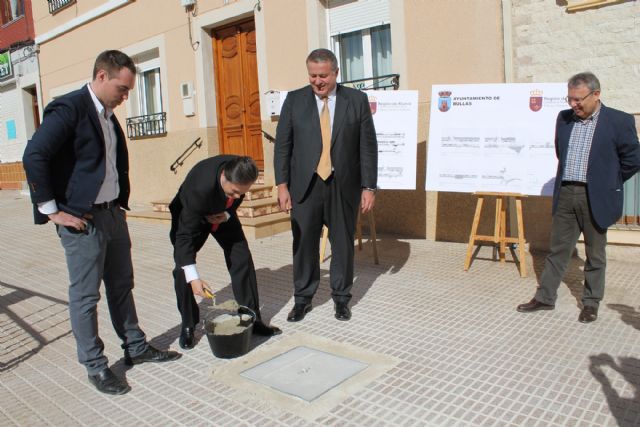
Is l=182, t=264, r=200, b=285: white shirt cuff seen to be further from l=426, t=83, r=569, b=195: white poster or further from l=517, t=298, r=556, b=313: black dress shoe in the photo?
l=426, t=83, r=569, b=195: white poster

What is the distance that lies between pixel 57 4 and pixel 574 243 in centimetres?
Result: 1326

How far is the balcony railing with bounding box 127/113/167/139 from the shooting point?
10.9 meters

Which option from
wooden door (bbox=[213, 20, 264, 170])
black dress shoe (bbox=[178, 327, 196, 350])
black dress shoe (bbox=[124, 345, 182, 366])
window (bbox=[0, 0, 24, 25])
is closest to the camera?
black dress shoe (bbox=[124, 345, 182, 366])

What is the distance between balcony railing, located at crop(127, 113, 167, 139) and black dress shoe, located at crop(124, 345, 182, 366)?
771 cm

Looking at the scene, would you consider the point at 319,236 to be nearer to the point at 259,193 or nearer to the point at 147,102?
the point at 259,193

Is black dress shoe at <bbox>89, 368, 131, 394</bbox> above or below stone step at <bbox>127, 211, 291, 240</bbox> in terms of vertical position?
below

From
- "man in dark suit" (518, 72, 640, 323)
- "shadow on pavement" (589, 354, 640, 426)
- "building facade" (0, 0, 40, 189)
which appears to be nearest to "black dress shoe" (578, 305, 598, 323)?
"man in dark suit" (518, 72, 640, 323)

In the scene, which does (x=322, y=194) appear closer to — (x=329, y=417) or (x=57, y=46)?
(x=329, y=417)

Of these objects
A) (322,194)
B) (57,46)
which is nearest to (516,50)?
(322,194)

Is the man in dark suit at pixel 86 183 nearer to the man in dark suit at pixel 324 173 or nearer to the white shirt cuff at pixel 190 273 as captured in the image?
the white shirt cuff at pixel 190 273

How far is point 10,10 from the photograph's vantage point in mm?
16625

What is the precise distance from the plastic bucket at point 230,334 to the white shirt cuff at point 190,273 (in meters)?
0.35

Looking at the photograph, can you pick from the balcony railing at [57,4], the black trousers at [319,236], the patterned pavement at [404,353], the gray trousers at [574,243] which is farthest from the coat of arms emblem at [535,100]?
the balcony railing at [57,4]

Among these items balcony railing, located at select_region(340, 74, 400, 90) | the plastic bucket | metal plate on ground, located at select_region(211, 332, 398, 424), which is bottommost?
metal plate on ground, located at select_region(211, 332, 398, 424)
